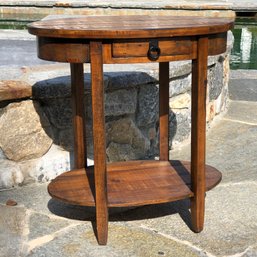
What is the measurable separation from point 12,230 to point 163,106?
94cm

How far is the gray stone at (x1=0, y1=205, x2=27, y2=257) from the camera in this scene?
241 cm

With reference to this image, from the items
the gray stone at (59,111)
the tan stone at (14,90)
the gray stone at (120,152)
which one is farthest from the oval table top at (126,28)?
the gray stone at (120,152)

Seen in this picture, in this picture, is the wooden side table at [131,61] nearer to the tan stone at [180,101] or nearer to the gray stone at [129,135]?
the gray stone at [129,135]

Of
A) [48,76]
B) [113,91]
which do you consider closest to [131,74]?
[113,91]

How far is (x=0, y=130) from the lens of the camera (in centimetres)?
299

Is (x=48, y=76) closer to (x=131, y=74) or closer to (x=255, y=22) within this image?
(x=131, y=74)

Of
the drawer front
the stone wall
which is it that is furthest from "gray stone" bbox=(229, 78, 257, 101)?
the drawer front

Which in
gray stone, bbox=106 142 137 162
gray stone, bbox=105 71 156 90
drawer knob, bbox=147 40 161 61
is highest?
drawer knob, bbox=147 40 161 61

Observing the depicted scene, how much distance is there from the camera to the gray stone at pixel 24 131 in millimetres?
2998

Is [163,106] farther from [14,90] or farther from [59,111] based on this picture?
[14,90]

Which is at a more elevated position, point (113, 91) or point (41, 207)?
point (113, 91)

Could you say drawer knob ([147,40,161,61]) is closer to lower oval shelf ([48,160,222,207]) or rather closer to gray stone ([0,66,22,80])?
lower oval shelf ([48,160,222,207])

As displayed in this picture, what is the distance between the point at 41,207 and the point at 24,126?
46cm

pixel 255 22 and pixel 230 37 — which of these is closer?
pixel 230 37
